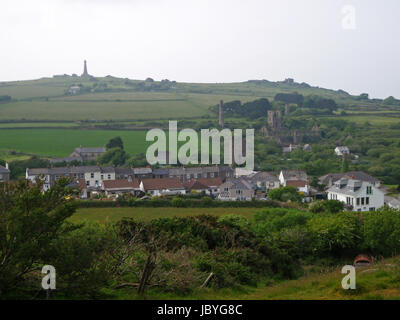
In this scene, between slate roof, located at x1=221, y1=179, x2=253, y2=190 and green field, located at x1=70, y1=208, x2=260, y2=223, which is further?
slate roof, located at x1=221, y1=179, x2=253, y2=190

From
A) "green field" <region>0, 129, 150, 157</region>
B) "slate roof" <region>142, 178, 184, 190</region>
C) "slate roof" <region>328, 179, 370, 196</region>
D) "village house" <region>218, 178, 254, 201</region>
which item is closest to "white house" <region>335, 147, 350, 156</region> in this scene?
"green field" <region>0, 129, 150, 157</region>

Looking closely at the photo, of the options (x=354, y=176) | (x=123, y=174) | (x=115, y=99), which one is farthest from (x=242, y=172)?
(x=115, y=99)

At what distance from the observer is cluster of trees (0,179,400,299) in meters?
11.6

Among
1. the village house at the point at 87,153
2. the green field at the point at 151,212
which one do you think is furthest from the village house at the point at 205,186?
the village house at the point at 87,153

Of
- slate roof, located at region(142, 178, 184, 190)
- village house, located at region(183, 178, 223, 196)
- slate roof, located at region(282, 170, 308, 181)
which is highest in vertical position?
slate roof, located at region(282, 170, 308, 181)

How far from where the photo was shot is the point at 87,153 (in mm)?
58000

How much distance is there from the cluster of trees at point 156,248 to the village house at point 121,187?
796 inches

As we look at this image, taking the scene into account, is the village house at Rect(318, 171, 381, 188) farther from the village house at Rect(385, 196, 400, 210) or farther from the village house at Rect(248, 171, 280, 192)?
the village house at Rect(385, 196, 400, 210)

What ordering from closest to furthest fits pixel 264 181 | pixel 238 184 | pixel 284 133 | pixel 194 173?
pixel 238 184 < pixel 264 181 < pixel 194 173 < pixel 284 133

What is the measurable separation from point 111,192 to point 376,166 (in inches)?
994

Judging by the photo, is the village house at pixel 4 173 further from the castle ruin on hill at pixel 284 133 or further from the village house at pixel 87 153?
the castle ruin on hill at pixel 284 133

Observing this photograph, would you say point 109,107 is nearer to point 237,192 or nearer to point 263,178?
point 263,178

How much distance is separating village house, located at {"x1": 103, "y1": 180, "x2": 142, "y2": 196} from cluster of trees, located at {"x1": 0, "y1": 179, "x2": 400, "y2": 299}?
20218 millimetres

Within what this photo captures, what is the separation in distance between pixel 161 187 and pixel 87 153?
18603 mm
